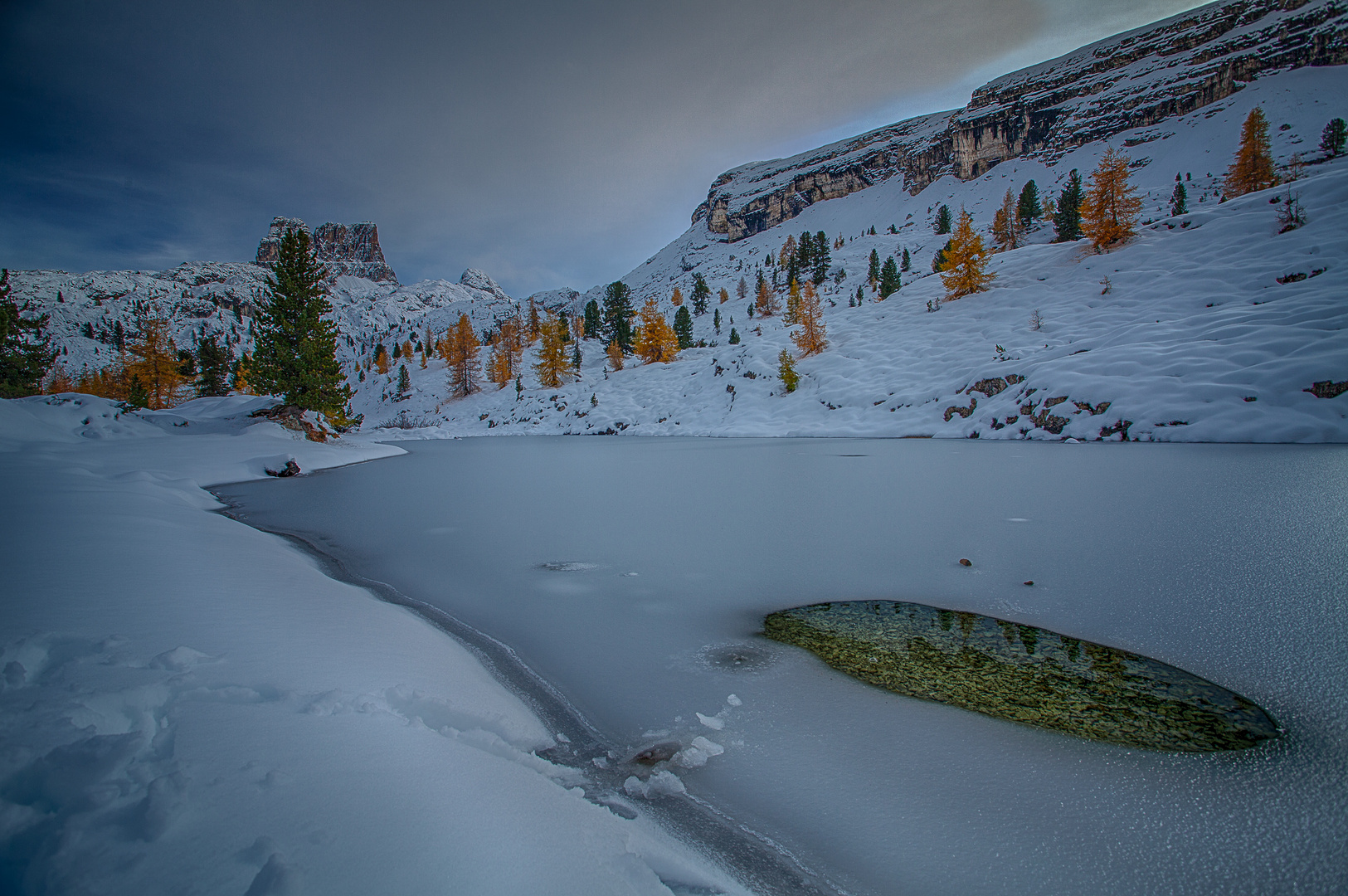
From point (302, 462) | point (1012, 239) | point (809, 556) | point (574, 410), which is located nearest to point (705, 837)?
point (809, 556)

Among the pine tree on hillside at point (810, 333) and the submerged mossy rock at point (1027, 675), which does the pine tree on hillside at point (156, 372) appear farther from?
the submerged mossy rock at point (1027, 675)

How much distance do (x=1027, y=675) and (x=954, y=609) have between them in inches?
37.2

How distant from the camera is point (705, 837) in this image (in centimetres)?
169

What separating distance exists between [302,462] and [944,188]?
5745 inches

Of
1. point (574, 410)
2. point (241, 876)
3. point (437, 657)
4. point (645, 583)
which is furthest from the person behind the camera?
point (574, 410)

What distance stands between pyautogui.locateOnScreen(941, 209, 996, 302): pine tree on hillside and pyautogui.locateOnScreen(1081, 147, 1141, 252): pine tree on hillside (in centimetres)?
599

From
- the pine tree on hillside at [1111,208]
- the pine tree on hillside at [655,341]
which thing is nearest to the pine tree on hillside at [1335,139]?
the pine tree on hillside at [1111,208]

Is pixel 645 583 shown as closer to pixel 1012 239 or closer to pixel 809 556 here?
pixel 809 556

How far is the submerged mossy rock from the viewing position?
2.13 meters

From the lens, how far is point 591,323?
6531 centimetres

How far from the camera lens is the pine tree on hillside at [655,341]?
46.4 metres

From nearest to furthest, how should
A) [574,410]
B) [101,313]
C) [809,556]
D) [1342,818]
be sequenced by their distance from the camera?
1. [1342,818]
2. [809,556]
3. [574,410]
4. [101,313]

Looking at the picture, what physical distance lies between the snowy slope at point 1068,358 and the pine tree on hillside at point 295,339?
19.2 m

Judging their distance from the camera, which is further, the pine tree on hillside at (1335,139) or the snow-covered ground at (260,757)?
the pine tree on hillside at (1335,139)
